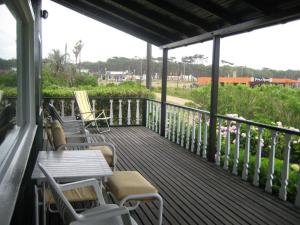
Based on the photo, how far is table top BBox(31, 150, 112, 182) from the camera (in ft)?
8.13

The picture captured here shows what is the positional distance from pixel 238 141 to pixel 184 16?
2.14 metres

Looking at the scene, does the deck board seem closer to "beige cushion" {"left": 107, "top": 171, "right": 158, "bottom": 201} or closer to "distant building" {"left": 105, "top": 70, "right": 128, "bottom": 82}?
"beige cushion" {"left": 107, "top": 171, "right": 158, "bottom": 201}

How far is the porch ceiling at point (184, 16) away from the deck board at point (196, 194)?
6.93ft

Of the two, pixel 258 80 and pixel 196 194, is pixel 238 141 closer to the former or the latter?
pixel 196 194

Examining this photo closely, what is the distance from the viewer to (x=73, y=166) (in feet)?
9.06

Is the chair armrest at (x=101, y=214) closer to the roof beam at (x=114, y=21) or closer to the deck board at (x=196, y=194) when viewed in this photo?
the deck board at (x=196, y=194)

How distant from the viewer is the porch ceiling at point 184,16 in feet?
13.6

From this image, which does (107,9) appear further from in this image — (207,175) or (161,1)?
(207,175)

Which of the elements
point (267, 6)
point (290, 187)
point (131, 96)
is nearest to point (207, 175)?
point (290, 187)

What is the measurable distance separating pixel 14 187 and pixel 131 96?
805cm

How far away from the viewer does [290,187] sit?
4312 millimetres

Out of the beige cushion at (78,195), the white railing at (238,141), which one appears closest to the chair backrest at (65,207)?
the beige cushion at (78,195)

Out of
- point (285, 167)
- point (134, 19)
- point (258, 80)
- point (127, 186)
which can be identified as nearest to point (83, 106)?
point (134, 19)

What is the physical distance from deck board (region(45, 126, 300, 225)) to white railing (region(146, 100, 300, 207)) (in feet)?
0.58
